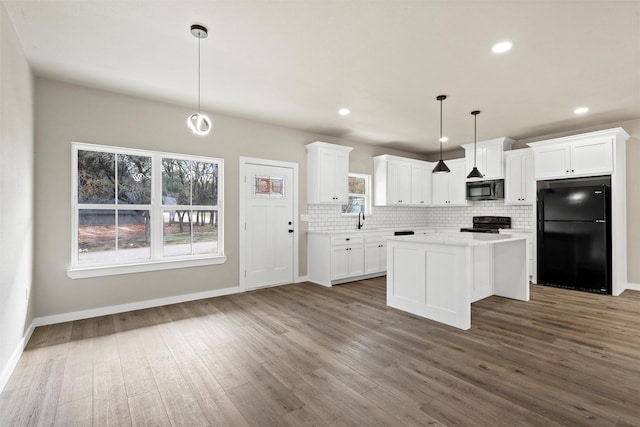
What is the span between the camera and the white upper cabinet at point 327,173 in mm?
5488

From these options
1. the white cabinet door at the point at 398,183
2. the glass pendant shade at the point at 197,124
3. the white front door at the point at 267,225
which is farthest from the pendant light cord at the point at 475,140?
the glass pendant shade at the point at 197,124

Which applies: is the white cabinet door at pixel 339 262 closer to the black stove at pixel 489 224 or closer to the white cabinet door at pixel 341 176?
the white cabinet door at pixel 341 176

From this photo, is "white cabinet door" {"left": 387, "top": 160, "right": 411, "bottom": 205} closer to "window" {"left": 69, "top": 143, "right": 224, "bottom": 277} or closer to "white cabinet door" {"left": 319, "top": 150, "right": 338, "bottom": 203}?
"white cabinet door" {"left": 319, "top": 150, "right": 338, "bottom": 203}

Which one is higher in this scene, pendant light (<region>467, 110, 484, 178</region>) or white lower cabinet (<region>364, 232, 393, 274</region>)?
pendant light (<region>467, 110, 484, 178</region>)

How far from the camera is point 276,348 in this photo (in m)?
2.86

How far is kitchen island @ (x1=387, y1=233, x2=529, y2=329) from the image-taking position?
3.32 m

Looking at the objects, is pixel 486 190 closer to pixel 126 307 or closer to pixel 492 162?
pixel 492 162

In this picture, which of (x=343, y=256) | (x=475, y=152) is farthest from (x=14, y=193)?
(x=475, y=152)

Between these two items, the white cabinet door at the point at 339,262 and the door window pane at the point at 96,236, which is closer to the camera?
the door window pane at the point at 96,236

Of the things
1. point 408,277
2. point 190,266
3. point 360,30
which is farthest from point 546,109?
point 190,266

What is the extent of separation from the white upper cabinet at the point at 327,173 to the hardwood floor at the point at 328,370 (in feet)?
7.44

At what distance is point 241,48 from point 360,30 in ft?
3.48

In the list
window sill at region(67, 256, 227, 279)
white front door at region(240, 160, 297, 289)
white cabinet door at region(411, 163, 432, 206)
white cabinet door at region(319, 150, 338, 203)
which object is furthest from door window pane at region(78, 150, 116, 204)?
white cabinet door at region(411, 163, 432, 206)

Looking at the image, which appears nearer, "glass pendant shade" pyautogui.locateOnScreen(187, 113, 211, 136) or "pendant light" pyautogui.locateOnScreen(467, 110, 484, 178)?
"glass pendant shade" pyautogui.locateOnScreen(187, 113, 211, 136)
